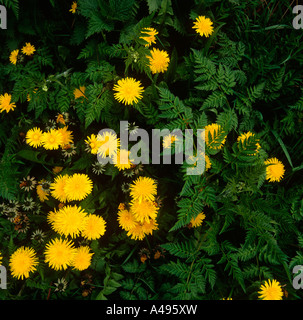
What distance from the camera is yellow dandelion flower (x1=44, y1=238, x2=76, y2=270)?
158 centimetres

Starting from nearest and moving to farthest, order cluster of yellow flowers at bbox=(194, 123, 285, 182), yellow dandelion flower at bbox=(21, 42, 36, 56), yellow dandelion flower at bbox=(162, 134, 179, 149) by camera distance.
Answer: cluster of yellow flowers at bbox=(194, 123, 285, 182), yellow dandelion flower at bbox=(162, 134, 179, 149), yellow dandelion flower at bbox=(21, 42, 36, 56)

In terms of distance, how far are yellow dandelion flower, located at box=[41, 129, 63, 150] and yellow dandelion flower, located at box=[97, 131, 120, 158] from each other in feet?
0.91

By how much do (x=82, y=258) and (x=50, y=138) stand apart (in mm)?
757

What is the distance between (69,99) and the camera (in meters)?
1.64

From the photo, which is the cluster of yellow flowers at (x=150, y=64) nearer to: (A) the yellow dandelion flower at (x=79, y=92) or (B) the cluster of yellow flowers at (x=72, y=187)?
(A) the yellow dandelion flower at (x=79, y=92)

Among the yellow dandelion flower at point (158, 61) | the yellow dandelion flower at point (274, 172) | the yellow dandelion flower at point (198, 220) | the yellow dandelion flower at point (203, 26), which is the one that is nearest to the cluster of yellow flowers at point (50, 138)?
the yellow dandelion flower at point (158, 61)

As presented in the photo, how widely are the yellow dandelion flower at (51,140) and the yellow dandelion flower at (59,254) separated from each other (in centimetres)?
57

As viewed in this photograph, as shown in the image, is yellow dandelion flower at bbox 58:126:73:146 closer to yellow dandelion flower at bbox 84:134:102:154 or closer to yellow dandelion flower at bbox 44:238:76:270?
yellow dandelion flower at bbox 84:134:102:154

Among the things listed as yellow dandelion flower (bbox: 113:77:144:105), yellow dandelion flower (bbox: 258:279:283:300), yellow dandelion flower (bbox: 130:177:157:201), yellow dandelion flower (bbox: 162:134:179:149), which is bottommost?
yellow dandelion flower (bbox: 258:279:283:300)

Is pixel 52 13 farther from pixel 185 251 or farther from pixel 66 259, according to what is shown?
pixel 185 251

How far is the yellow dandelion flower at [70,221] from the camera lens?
1.57 meters

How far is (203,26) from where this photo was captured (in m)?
1.86

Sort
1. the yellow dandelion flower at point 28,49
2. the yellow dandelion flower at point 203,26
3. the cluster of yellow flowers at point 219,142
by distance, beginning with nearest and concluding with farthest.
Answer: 1. the cluster of yellow flowers at point 219,142
2. the yellow dandelion flower at point 203,26
3. the yellow dandelion flower at point 28,49

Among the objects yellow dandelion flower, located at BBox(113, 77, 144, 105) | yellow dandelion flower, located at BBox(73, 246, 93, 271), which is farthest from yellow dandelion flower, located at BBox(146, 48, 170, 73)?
yellow dandelion flower, located at BBox(73, 246, 93, 271)
